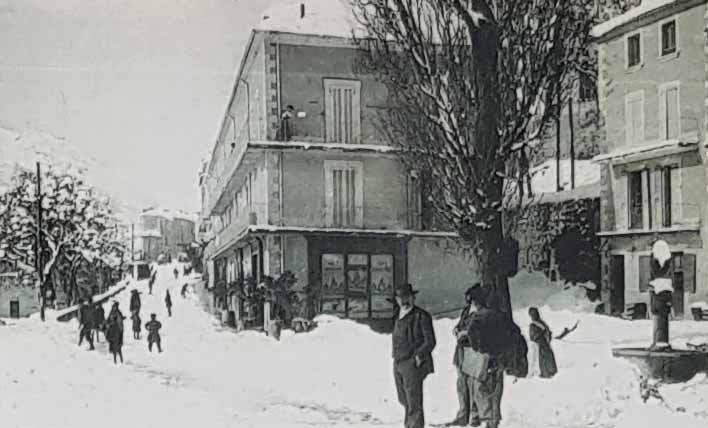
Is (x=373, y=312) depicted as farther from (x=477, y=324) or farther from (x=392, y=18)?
(x=392, y=18)

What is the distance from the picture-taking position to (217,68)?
2170mm

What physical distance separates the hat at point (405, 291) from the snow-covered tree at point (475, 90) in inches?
7.2

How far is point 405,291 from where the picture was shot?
2.03 metres

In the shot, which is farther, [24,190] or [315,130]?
[24,190]

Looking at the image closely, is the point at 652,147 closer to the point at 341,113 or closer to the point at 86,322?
the point at 341,113

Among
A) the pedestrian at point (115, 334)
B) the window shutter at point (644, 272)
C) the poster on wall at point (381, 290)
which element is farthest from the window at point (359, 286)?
the window shutter at point (644, 272)

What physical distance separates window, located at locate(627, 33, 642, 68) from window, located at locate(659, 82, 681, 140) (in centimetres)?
10

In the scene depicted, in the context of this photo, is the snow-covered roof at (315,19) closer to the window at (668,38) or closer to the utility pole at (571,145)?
the utility pole at (571,145)

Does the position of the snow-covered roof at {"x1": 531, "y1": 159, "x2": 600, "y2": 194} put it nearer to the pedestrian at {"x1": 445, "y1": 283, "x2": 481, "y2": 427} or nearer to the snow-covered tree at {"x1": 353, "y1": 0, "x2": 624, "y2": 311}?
the snow-covered tree at {"x1": 353, "y1": 0, "x2": 624, "y2": 311}

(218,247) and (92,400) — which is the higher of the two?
(218,247)

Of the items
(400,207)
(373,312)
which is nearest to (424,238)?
(400,207)

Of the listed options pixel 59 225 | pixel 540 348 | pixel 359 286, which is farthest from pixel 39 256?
pixel 540 348

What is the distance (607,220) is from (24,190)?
1537 mm

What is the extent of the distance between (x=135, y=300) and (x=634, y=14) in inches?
59.1
